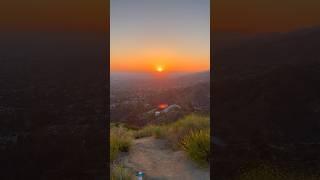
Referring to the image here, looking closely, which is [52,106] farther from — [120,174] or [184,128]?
[184,128]

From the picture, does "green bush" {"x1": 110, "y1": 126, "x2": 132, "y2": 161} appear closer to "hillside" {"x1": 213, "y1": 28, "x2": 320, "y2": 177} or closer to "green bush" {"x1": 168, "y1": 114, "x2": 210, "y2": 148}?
"green bush" {"x1": 168, "y1": 114, "x2": 210, "y2": 148}

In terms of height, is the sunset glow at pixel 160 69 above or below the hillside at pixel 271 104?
above

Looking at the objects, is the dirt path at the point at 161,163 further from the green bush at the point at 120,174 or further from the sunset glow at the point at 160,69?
the sunset glow at the point at 160,69

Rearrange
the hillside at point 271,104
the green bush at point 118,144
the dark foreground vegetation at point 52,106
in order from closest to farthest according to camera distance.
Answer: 1. the dark foreground vegetation at point 52,106
2. the hillside at point 271,104
3. the green bush at point 118,144

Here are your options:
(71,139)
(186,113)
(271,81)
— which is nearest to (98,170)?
(71,139)

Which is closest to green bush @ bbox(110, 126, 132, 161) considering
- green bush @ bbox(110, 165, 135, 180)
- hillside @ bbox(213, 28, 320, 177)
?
green bush @ bbox(110, 165, 135, 180)

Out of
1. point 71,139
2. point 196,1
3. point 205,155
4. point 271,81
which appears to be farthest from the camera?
point 196,1

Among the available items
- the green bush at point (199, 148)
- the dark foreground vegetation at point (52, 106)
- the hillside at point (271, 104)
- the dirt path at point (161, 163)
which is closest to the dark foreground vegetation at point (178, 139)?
the green bush at point (199, 148)

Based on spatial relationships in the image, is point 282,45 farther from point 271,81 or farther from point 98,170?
point 98,170
